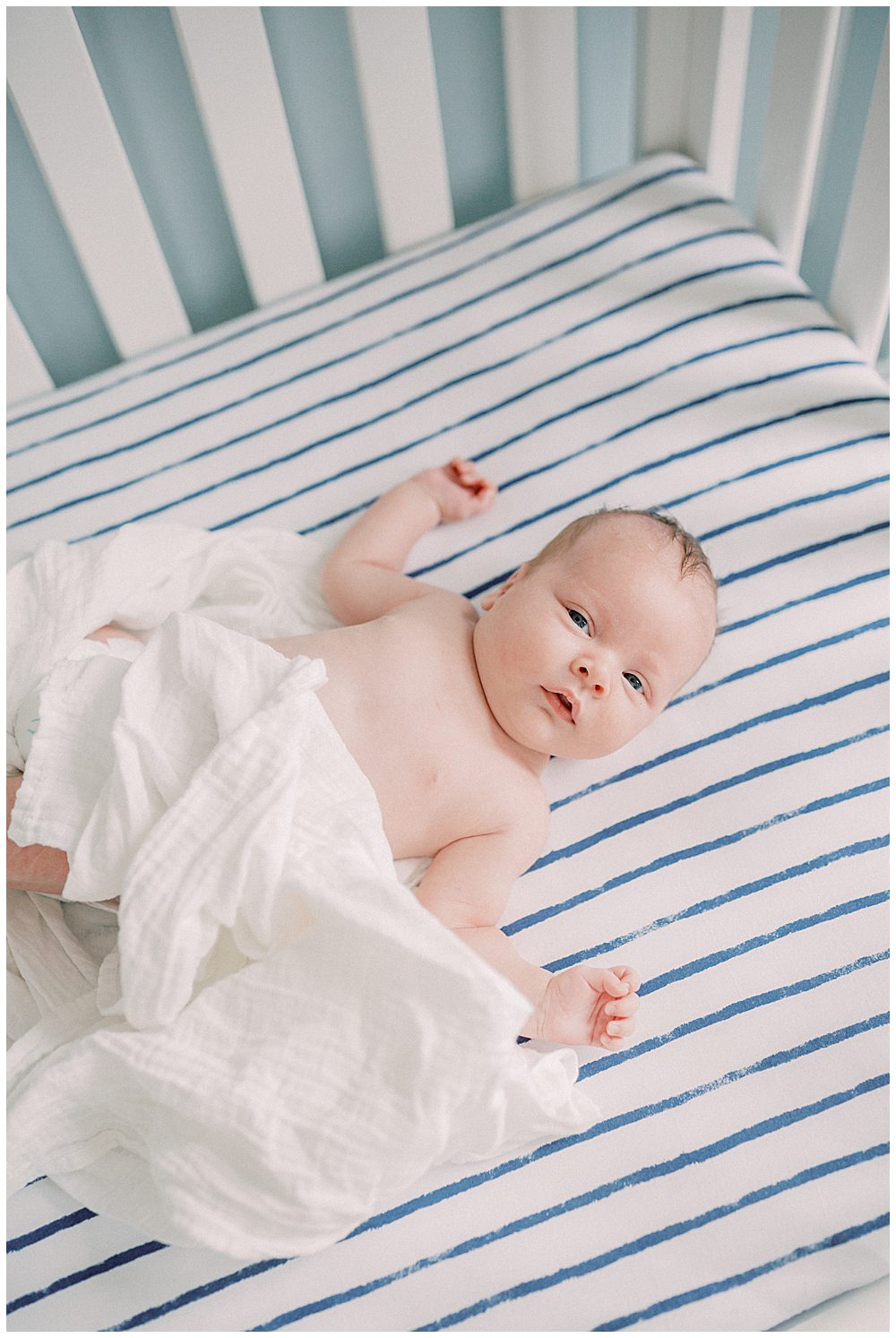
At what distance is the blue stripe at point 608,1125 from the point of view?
0.76 m

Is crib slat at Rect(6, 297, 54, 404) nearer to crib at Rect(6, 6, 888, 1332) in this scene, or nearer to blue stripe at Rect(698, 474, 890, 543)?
crib at Rect(6, 6, 888, 1332)

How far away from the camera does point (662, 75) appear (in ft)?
3.92

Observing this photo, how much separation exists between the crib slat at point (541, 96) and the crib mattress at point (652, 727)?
58 mm

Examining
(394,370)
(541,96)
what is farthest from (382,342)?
(541,96)

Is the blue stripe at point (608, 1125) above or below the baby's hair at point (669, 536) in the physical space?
below

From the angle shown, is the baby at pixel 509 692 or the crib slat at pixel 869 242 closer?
the baby at pixel 509 692

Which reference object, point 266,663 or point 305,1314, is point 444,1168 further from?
point 266,663

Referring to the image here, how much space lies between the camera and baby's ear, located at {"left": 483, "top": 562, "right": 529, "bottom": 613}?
3.13 ft

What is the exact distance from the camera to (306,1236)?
0.71 m

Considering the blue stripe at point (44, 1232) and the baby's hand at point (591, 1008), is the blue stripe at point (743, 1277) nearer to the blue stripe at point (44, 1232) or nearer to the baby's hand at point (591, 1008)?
the baby's hand at point (591, 1008)

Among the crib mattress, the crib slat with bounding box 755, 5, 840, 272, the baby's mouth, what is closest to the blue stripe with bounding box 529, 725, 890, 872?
the crib mattress

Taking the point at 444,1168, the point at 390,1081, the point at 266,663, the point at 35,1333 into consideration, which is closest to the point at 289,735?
the point at 266,663

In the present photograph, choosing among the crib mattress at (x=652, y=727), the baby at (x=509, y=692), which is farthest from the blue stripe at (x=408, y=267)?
the baby at (x=509, y=692)

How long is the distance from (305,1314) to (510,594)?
1.98 feet
